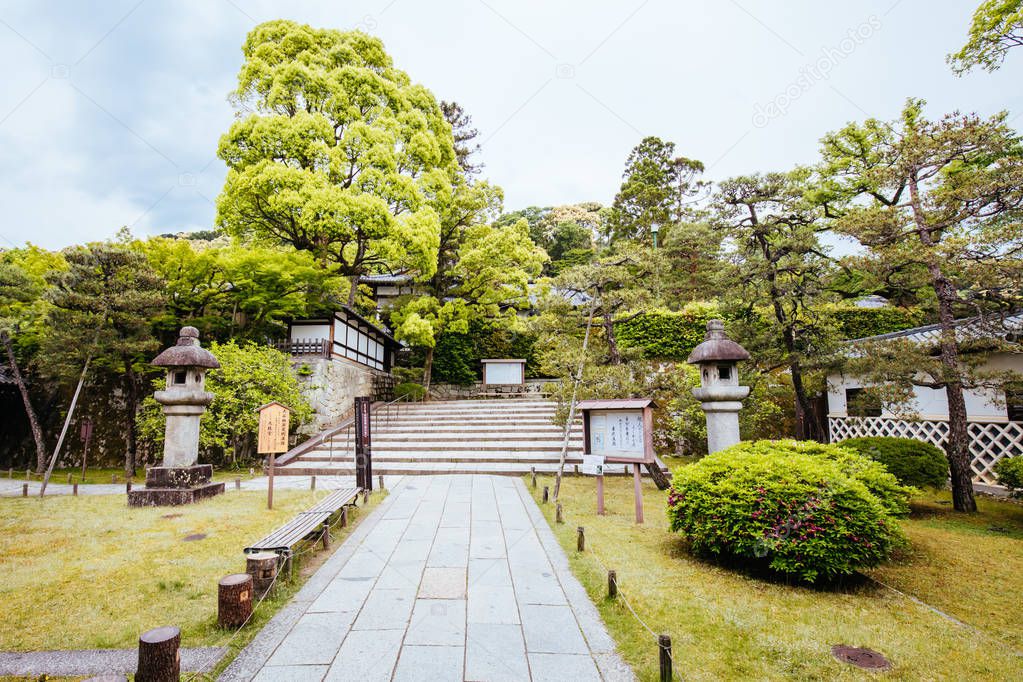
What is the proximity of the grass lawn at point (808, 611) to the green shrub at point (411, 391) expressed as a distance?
47.1ft

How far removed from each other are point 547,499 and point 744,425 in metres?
5.04

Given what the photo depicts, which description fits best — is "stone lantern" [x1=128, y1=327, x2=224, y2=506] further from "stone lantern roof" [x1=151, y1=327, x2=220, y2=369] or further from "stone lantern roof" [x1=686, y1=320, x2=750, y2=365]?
"stone lantern roof" [x1=686, y1=320, x2=750, y2=365]

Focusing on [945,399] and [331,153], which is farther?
[331,153]

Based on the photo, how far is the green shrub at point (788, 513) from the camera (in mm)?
3939

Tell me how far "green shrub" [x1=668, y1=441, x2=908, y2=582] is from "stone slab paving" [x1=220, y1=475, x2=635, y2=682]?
1475mm

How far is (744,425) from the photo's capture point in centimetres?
986

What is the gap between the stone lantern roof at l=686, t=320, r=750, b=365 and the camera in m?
6.62

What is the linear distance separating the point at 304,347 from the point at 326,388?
1.58 m

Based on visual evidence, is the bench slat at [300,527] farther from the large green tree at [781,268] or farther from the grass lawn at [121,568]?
the large green tree at [781,268]

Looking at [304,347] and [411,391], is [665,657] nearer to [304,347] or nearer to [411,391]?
[304,347]

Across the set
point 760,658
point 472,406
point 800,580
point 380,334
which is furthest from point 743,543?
point 380,334

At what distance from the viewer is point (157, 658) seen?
2324 mm

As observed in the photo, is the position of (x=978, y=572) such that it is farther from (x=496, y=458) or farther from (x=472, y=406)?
(x=472, y=406)

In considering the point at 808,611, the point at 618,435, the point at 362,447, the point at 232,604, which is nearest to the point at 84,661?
the point at 232,604
